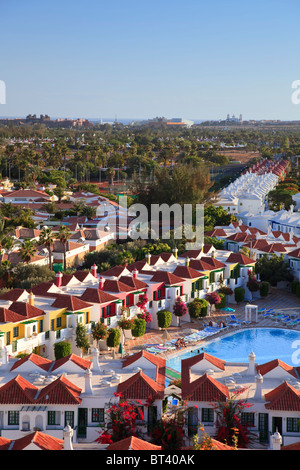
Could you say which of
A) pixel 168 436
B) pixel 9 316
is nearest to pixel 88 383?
pixel 168 436

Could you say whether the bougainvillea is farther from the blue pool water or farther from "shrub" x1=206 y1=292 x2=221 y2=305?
"shrub" x1=206 y1=292 x2=221 y2=305

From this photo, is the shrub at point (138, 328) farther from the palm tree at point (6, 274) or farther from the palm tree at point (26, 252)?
the palm tree at point (26, 252)

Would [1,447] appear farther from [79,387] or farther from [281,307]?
[281,307]

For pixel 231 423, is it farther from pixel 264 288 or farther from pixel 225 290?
pixel 264 288

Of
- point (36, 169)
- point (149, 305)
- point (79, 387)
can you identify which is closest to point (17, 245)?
point (149, 305)

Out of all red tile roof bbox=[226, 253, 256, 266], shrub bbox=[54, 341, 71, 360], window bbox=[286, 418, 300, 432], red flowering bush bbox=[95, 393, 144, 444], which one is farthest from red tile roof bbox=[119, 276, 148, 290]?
window bbox=[286, 418, 300, 432]

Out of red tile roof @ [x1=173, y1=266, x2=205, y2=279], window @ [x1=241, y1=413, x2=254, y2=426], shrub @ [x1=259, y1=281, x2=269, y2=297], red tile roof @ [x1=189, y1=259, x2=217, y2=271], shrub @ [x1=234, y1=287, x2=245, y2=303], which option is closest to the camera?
window @ [x1=241, y1=413, x2=254, y2=426]

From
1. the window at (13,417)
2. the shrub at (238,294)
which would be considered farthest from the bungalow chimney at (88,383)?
the shrub at (238,294)
